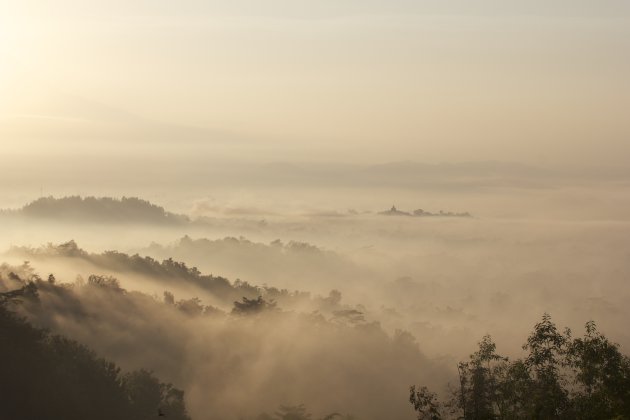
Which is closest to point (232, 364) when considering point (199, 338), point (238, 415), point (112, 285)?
point (199, 338)

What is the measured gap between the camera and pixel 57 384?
95500mm

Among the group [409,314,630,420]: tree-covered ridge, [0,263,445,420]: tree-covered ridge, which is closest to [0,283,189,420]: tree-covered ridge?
[0,263,445,420]: tree-covered ridge

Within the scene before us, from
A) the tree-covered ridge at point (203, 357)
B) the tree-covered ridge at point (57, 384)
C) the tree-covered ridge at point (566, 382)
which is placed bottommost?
the tree-covered ridge at point (203, 357)

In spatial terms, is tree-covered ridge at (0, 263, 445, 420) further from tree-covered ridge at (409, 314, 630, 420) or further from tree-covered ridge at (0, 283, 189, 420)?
tree-covered ridge at (409, 314, 630, 420)

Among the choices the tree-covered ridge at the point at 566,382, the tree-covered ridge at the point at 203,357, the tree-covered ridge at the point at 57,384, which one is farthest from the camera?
Result: the tree-covered ridge at the point at 203,357

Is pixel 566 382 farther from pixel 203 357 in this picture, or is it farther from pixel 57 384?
pixel 203 357

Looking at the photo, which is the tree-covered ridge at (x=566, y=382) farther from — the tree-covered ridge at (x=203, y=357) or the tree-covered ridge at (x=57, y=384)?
the tree-covered ridge at (x=203, y=357)

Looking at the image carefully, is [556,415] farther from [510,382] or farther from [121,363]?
[121,363]

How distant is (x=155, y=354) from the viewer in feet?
550

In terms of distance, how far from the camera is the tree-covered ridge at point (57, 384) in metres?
91.2

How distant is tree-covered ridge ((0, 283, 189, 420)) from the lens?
9119cm

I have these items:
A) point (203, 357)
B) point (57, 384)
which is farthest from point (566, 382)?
point (203, 357)

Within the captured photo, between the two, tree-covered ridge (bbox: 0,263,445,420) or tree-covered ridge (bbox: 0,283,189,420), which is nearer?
tree-covered ridge (bbox: 0,283,189,420)

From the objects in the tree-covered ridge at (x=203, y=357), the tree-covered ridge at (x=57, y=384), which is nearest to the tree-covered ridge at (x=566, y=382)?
the tree-covered ridge at (x=57, y=384)
